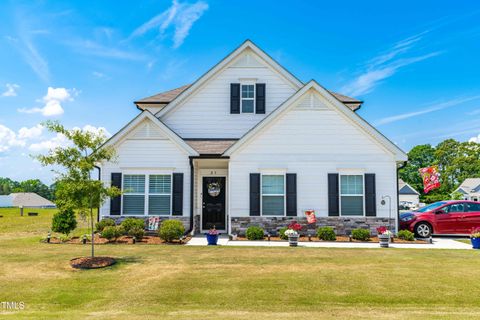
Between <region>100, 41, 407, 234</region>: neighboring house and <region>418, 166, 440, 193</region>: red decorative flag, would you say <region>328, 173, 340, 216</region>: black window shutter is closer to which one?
<region>100, 41, 407, 234</region>: neighboring house

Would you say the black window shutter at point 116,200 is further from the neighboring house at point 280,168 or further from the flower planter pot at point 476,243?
the flower planter pot at point 476,243

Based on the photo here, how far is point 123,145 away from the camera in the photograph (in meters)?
15.0

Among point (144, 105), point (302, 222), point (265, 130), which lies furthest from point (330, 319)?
point (144, 105)

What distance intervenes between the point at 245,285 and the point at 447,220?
38.0ft

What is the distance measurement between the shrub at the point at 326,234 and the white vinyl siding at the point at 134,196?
7347mm

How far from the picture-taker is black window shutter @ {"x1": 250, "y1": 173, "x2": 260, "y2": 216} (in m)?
14.4

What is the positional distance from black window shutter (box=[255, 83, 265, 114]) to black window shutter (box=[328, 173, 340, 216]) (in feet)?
16.3

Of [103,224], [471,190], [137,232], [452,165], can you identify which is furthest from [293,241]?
[452,165]

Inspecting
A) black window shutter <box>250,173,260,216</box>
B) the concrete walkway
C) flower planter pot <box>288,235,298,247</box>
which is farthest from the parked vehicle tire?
black window shutter <box>250,173,260,216</box>

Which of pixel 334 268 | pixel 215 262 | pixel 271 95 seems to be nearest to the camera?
pixel 334 268

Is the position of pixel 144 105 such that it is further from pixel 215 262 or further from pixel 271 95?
pixel 215 262

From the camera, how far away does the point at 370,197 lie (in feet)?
47.1

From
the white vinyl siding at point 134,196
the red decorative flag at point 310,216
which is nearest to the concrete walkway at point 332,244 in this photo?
the red decorative flag at point 310,216

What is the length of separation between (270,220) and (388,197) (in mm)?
4943
